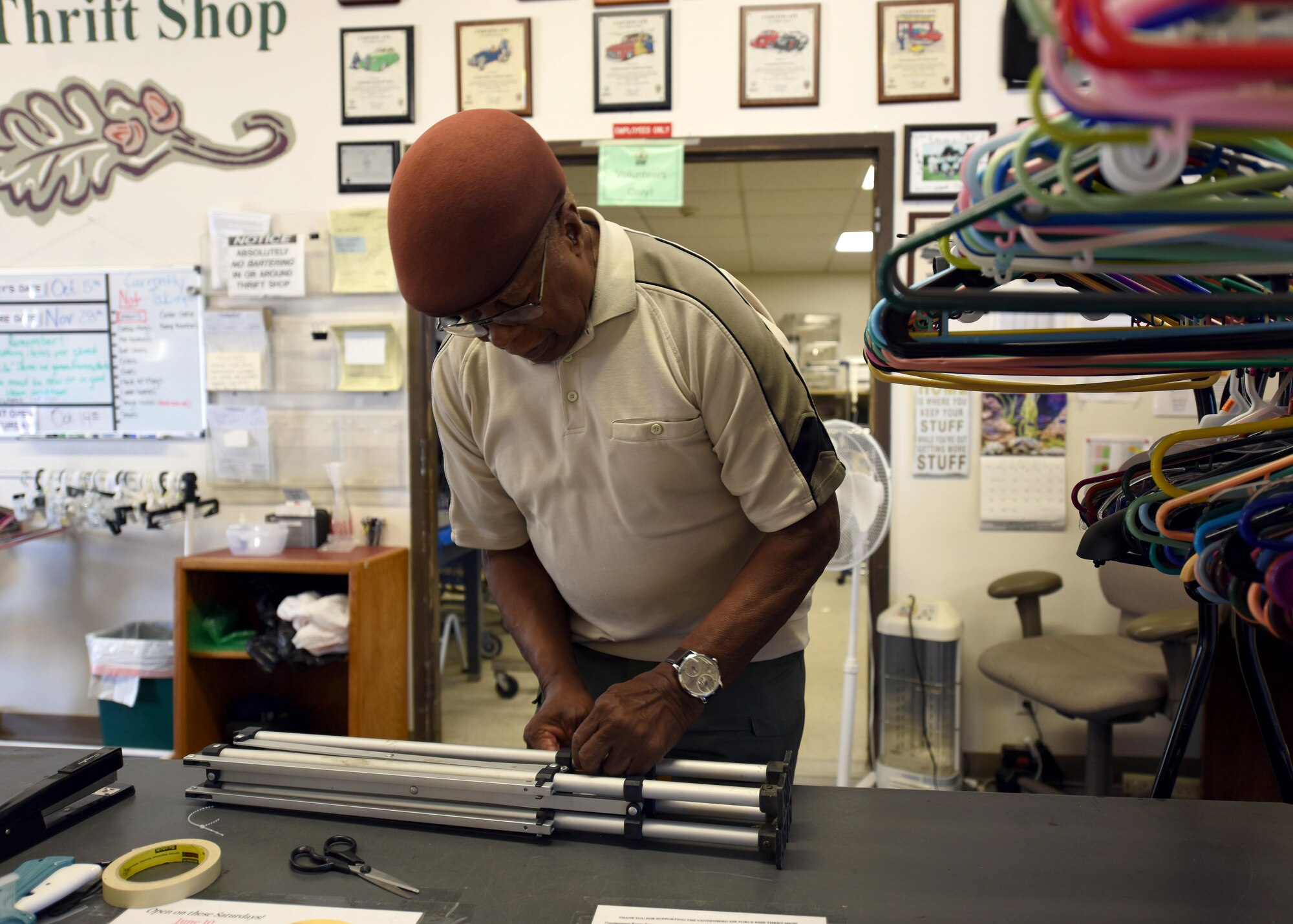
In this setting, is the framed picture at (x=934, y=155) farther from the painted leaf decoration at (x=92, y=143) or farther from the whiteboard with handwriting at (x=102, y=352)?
the whiteboard with handwriting at (x=102, y=352)

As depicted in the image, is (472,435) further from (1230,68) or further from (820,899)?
(1230,68)

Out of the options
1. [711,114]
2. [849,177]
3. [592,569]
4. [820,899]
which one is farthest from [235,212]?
[849,177]

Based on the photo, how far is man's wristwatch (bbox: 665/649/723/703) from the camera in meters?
1.07

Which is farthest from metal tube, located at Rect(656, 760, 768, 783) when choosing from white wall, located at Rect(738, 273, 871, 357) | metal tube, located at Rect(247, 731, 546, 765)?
white wall, located at Rect(738, 273, 871, 357)

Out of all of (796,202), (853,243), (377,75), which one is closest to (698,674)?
(377,75)

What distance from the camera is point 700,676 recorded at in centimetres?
108

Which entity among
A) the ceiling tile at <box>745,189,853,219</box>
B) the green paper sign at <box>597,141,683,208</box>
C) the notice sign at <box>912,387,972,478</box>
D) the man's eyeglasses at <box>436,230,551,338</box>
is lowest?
the notice sign at <box>912,387,972,478</box>

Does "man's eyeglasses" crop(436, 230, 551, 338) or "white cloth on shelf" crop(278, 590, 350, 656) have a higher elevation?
"man's eyeglasses" crop(436, 230, 551, 338)

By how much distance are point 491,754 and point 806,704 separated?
7.04 ft

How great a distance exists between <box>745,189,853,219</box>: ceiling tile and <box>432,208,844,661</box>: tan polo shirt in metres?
4.65

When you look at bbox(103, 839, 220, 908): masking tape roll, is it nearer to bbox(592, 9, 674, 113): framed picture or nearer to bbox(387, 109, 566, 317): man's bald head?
bbox(387, 109, 566, 317): man's bald head

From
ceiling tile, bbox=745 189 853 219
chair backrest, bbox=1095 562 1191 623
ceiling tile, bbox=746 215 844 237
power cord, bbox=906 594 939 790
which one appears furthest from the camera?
ceiling tile, bbox=746 215 844 237

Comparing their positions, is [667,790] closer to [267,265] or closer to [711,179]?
[267,265]

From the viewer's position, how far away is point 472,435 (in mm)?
1305
